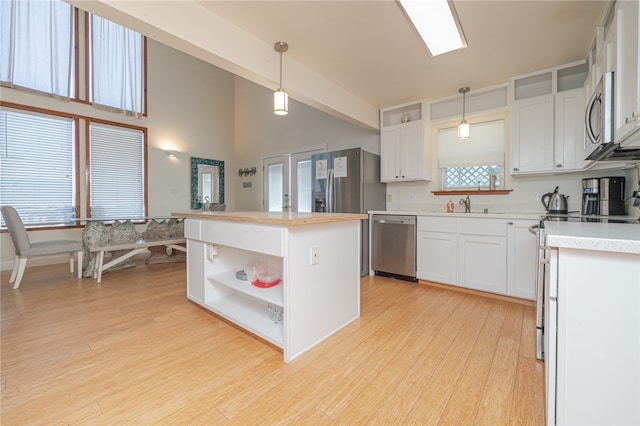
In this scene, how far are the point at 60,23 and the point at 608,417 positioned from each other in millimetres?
7156

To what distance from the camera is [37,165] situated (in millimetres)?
4152

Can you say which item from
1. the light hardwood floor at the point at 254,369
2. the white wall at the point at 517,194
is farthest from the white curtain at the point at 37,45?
the white wall at the point at 517,194

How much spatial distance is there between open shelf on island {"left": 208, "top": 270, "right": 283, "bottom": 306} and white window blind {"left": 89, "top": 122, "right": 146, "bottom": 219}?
3.08 metres

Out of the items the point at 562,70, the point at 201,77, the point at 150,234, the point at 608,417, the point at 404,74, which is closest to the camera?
the point at 608,417

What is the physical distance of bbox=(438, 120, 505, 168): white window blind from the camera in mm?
3326

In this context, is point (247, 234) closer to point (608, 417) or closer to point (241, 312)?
point (241, 312)

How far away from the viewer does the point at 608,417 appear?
0.95m

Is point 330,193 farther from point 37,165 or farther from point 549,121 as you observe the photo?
point 37,165

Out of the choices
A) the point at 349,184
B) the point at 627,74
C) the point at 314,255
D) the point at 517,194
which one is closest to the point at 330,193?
the point at 349,184

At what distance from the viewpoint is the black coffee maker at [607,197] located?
2.27m

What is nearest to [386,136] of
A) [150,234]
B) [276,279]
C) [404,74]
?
[404,74]

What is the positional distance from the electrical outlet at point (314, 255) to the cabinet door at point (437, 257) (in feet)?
6.14

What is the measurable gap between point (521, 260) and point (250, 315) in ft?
8.62

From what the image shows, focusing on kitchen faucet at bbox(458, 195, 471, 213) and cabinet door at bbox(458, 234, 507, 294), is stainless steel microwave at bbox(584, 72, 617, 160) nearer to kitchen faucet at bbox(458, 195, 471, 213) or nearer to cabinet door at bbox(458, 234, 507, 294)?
cabinet door at bbox(458, 234, 507, 294)
